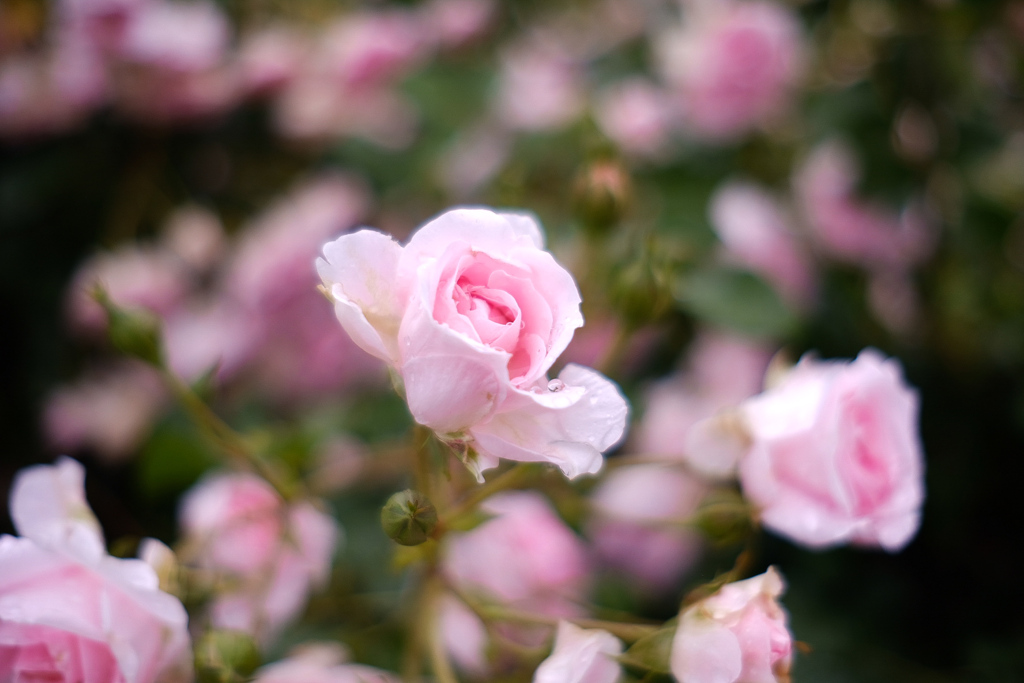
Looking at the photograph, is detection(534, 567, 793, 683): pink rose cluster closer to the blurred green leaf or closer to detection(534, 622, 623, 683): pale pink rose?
detection(534, 622, 623, 683): pale pink rose

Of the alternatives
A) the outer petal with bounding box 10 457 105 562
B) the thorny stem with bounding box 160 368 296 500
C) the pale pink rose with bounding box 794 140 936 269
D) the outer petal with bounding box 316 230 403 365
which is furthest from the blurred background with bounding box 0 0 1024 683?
the outer petal with bounding box 316 230 403 365

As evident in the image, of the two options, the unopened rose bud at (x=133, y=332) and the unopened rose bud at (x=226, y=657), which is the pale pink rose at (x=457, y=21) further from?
the unopened rose bud at (x=226, y=657)

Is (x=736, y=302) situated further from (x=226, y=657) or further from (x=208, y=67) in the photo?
(x=208, y=67)

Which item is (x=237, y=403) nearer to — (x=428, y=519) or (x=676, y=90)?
(x=428, y=519)

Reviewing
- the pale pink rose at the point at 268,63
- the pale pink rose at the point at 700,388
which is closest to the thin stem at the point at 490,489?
the pale pink rose at the point at 700,388

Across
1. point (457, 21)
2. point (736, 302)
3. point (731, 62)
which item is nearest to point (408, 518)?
point (736, 302)
